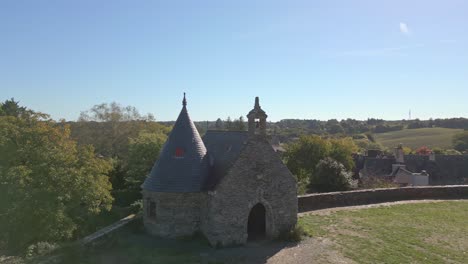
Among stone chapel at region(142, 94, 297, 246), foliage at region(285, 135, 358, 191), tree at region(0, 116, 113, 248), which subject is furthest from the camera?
foliage at region(285, 135, 358, 191)

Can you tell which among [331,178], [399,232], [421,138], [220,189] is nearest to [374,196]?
[331,178]

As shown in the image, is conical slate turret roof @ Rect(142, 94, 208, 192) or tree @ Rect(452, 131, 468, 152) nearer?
conical slate turret roof @ Rect(142, 94, 208, 192)

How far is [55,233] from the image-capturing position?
2036 cm

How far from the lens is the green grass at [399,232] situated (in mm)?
16469

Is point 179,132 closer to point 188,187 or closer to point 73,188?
point 188,187

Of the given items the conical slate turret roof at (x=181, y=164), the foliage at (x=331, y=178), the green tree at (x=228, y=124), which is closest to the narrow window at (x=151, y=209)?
the conical slate turret roof at (x=181, y=164)

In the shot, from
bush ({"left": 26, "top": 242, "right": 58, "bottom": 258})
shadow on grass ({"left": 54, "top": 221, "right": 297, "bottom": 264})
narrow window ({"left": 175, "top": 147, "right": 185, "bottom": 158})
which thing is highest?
narrow window ({"left": 175, "top": 147, "right": 185, "bottom": 158})

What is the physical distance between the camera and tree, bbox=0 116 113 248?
20203 millimetres

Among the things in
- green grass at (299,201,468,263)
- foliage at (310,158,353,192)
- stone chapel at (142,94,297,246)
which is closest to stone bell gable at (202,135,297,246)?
stone chapel at (142,94,297,246)

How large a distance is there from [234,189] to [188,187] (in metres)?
2.25

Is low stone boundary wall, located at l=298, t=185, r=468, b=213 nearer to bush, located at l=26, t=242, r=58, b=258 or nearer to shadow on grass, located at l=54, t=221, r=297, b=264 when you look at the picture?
shadow on grass, located at l=54, t=221, r=297, b=264

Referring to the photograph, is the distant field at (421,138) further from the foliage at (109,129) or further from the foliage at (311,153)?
the foliage at (109,129)

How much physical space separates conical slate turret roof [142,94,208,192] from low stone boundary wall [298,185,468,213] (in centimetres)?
875

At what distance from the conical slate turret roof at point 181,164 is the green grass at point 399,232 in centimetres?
641
